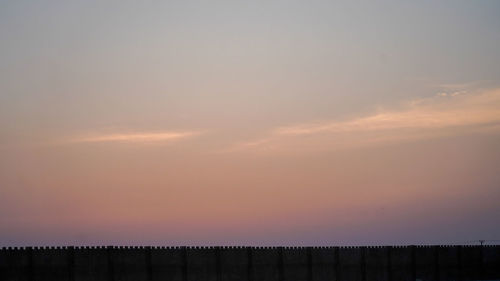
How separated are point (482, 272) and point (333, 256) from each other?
14416 millimetres

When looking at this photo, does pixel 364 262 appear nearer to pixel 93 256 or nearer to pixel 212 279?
pixel 212 279

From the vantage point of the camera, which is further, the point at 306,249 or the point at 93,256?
the point at 306,249

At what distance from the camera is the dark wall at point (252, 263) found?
4397 cm

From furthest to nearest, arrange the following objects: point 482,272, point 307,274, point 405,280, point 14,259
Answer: point 482,272, point 405,280, point 307,274, point 14,259

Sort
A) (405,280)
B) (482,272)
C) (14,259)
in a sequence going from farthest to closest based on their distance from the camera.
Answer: (482,272) → (405,280) → (14,259)

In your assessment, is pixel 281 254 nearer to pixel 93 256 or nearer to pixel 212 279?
pixel 212 279

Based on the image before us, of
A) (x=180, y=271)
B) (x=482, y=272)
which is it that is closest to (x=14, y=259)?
(x=180, y=271)

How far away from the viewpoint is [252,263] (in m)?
50.8

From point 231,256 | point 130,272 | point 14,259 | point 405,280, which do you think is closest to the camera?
point 14,259

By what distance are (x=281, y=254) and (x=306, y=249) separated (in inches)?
80.2

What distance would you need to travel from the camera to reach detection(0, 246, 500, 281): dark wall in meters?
44.0

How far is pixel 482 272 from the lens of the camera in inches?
2458

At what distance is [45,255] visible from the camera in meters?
43.9

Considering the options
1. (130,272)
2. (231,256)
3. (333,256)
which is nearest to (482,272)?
(333,256)
